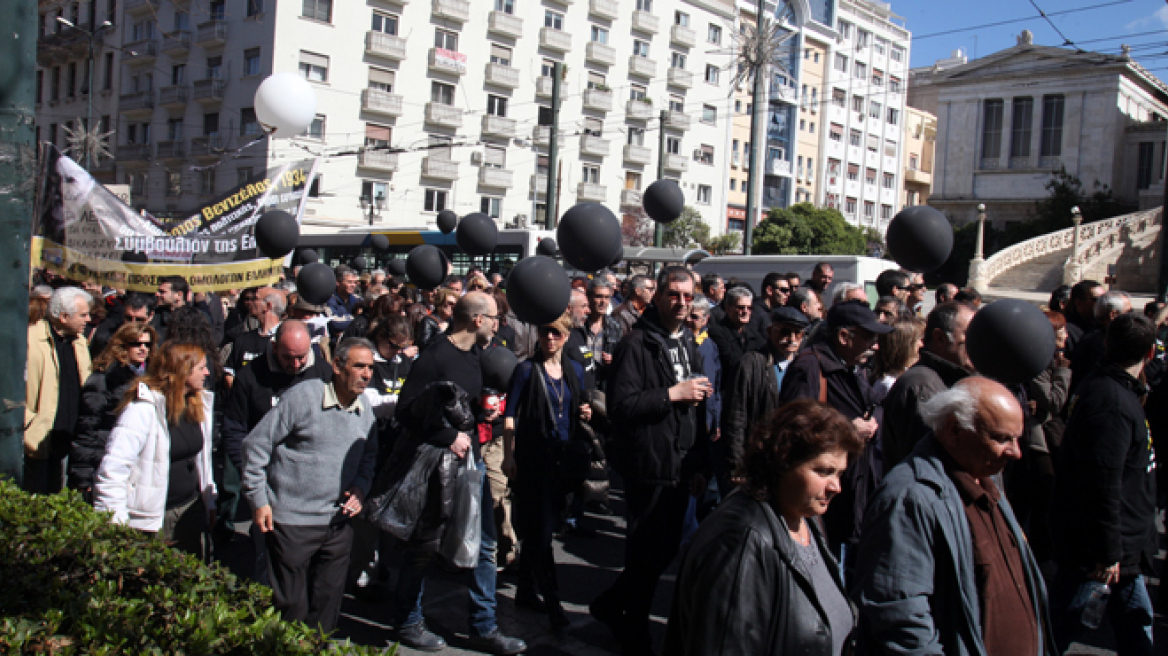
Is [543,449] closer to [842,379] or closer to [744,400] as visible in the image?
[744,400]

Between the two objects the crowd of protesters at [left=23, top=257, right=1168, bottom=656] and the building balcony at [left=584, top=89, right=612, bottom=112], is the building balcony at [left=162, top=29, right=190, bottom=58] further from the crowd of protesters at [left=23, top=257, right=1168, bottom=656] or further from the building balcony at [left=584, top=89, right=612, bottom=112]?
the crowd of protesters at [left=23, top=257, right=1168, bottom=656]

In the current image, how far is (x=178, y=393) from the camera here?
4094 millimetres

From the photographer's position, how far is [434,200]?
42250 millimetres

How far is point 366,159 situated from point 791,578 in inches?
1546

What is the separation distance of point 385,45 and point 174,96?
984 cm

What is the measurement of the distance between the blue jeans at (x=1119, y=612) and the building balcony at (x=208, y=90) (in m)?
40.0

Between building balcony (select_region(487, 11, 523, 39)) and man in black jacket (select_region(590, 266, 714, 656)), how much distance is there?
42.5 meters

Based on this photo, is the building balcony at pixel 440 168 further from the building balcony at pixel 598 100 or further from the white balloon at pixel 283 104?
the white balloon at pixel 283 104

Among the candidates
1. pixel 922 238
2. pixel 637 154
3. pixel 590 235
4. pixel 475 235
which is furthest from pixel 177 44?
pixel 922 238

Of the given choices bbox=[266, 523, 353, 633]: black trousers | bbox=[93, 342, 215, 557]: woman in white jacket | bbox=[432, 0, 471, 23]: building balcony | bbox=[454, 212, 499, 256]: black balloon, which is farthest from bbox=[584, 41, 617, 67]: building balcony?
bbox=[266, 523, 353, 633]: black trousers

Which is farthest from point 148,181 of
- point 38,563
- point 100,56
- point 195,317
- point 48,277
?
point 38,563

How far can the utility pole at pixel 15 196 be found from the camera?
3.72 meters

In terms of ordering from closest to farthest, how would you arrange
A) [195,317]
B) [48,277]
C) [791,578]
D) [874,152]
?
[791,578] < [195,317] < [48,277] < [874,152]

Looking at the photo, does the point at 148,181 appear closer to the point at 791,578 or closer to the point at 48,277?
the point at 48,277
